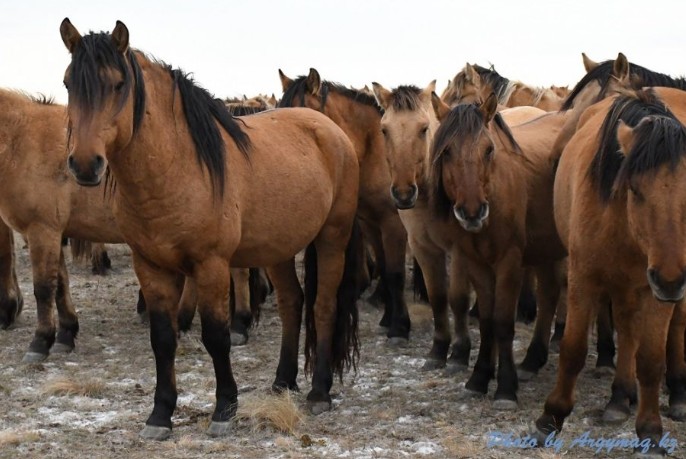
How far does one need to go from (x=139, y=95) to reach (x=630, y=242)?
2.82m

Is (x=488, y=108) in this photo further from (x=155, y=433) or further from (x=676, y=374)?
(x=155, y=433)

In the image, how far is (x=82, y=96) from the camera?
479 centimetres

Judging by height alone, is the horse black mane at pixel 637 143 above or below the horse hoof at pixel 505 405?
above

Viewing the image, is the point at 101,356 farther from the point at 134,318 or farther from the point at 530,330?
the point at 530,330

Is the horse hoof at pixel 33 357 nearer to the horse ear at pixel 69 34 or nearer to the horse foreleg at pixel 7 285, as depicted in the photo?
the horse foreleg at pixel 7 285

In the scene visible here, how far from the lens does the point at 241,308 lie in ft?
28.0

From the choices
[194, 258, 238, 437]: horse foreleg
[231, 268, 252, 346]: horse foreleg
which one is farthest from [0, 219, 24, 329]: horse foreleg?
[194, 258, 238, 437]: horse foreleg

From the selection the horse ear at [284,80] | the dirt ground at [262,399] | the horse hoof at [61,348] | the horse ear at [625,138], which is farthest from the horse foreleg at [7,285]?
the horse ear at [625,138]

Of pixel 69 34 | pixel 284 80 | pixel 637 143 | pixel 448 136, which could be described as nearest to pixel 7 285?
pixel 284 80

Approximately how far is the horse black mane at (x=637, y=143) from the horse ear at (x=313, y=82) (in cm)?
387

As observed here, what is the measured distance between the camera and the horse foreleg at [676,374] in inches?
232

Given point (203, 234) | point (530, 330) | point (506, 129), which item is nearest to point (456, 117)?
point (506, 129)

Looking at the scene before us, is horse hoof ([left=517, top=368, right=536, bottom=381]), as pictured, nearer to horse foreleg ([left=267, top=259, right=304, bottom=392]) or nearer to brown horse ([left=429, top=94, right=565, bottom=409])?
brown horse ([left=429, top=94, right=565, bottom=409])

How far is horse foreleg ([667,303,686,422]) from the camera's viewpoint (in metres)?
5.89
